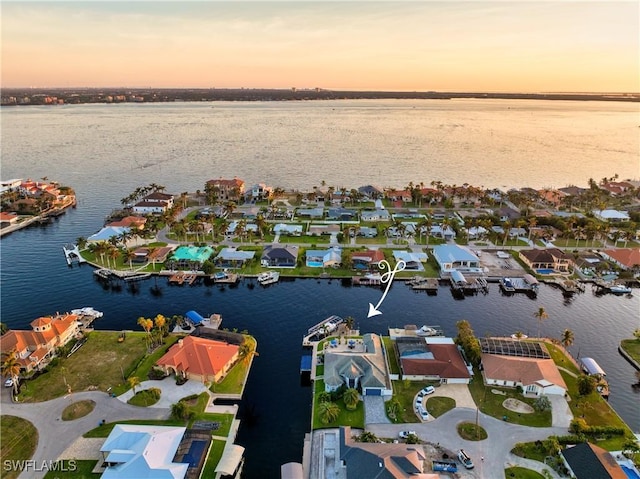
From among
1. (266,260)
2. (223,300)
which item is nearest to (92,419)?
(223,300)

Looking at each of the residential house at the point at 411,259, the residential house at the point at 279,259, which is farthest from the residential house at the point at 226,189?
the residential house at the point at 411,259

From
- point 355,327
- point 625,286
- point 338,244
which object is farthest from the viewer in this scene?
point 338,244

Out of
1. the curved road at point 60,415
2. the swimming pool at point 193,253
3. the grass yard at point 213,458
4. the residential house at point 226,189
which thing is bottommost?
the grass yard at point 213,458

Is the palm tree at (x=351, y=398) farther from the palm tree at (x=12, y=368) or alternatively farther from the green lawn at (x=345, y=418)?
the palm tree at (x=12, y=368)

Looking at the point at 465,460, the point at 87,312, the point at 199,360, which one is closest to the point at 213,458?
the point at 199,360

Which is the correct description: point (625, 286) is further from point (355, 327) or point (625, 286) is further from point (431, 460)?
point (431, 460)

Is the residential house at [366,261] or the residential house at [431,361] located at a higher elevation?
the residential house at [366,261]

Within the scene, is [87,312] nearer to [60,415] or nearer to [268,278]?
[60,415]
